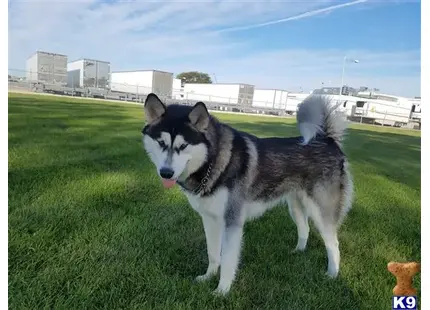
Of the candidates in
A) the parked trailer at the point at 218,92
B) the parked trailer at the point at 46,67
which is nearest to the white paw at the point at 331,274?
the parked trailer at the point at 218,92

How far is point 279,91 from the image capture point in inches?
52.9

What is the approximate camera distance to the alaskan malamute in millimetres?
999

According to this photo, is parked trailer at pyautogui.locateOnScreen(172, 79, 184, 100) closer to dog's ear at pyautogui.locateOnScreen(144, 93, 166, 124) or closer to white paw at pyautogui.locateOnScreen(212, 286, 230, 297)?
dog's ear at pyautogui.locateOnScreen(144, 93, 166, 124)

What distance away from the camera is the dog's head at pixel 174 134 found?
0.97 metres

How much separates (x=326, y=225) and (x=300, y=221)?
17cm

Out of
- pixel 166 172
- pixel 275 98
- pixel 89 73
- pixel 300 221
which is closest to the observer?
pixel 166 172

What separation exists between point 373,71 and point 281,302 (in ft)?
3.37

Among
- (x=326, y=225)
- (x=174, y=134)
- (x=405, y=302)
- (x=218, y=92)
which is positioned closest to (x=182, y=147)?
(x=174, y=134)

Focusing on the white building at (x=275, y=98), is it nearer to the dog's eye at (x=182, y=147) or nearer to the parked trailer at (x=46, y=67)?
the dog's eye at (x=182, y=147)

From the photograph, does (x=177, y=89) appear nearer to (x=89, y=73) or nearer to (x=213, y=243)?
(x=89, y=73)

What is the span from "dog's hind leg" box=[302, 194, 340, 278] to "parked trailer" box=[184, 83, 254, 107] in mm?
550

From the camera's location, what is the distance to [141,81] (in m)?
1.28

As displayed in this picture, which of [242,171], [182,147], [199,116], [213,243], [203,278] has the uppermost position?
[199,116]

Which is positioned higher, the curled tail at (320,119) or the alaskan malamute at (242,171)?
the curled tail at (320,119)
